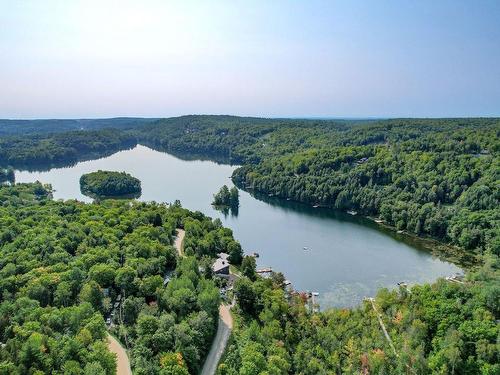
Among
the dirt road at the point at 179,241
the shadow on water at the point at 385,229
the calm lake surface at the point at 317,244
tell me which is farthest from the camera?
the shadow on water at the point at 385,229

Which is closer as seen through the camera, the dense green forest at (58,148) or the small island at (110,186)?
the small island at (110,186)

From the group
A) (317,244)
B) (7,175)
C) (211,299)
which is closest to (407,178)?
(317,244)

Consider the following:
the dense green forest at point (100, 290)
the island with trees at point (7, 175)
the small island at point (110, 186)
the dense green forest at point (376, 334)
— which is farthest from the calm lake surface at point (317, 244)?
the island with trees at point (7, 175)

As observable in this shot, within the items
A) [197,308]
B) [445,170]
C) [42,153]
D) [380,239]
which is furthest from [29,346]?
[42,153]

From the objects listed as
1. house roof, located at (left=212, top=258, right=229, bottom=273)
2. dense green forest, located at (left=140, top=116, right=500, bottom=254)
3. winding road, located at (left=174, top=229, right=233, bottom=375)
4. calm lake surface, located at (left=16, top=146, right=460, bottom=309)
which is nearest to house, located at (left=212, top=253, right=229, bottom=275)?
house roof, located at (left=212, top=258, right=229, bottom=273)

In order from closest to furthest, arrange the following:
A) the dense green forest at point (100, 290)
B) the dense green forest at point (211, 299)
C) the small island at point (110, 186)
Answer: the dense green forest at point (100, 290) → the dense green forest at point (211, 299) → the small island at point (110, 186)

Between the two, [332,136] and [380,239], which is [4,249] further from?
[332,136]

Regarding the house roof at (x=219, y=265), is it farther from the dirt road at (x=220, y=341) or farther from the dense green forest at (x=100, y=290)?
the dirt road at (x=220, y=341)
